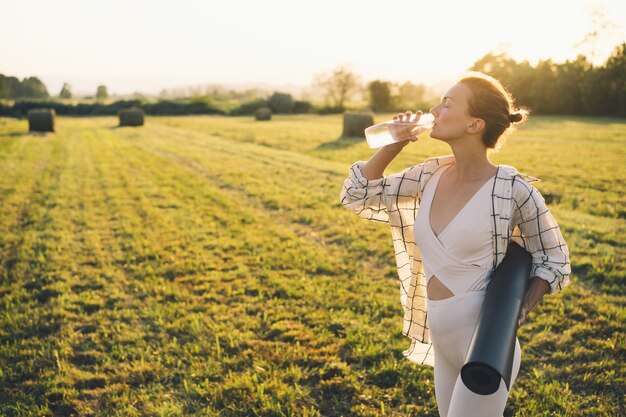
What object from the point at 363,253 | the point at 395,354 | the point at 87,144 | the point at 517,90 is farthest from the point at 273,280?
the point at 517,90

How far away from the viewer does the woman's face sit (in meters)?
2.25

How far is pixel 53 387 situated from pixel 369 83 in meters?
54.2

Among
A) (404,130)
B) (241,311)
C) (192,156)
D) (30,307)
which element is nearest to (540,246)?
(404,130)

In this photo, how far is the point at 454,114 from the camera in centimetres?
227

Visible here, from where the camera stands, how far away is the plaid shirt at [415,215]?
2172mm

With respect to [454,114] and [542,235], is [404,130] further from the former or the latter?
[542,235]

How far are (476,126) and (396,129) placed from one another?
1.41ft

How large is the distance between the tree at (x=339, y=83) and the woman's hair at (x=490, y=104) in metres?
60.9

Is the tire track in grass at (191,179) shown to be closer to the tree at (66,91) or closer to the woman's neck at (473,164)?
the woman's neck at (473,164)

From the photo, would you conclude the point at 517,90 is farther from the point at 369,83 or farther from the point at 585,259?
the point at 585,259

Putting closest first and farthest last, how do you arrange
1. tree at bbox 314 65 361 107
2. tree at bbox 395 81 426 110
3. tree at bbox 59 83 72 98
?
tree at bbox 395 81 426 110
tree at bbox 314 65 361 107
tree at bbox 59 83 72 98

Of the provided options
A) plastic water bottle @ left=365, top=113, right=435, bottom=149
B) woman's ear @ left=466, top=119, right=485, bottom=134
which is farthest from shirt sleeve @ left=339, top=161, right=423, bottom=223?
woman's ear @ left=466, top=119, right=485, bottom=134

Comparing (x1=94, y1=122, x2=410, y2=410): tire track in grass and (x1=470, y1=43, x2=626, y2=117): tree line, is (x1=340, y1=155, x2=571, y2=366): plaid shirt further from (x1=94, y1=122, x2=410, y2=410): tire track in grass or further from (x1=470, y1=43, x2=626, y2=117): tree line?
(x1=470, y1=43, x2=626, y2=117): tree line

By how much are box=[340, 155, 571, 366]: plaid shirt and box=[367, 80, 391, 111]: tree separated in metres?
53.2
